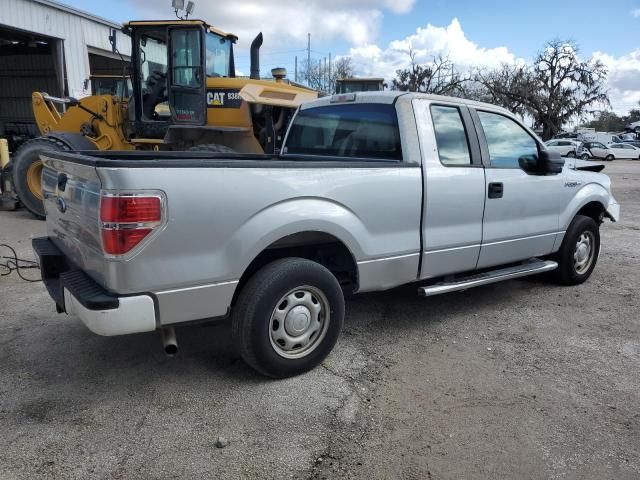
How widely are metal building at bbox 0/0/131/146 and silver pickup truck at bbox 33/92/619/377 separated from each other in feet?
41.6

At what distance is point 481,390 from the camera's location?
11.2 feet

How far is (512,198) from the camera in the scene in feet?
15.2

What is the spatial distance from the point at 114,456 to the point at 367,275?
77.6 inches

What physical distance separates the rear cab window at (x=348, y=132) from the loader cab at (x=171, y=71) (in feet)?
14.5

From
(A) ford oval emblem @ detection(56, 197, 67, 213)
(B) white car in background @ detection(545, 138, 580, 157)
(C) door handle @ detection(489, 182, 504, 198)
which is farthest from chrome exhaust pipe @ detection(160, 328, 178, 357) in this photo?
(B) white car in background @ detection(545, 138, 580, 157)

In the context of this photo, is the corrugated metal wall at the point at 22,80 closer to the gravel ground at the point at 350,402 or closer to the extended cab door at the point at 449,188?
the gravel ground at the point at 350,402

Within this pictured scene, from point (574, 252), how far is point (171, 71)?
22.7 ft

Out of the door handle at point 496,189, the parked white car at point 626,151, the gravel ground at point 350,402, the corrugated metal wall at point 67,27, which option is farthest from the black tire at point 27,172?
the parked white car at point 626,151

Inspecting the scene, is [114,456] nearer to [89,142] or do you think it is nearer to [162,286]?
[162,286]

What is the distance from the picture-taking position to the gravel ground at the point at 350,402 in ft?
8.66

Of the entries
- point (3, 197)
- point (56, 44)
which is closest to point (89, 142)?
point (3, 197)

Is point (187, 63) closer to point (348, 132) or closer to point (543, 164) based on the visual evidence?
point (348, 132)

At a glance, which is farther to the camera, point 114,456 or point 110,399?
point 110,399

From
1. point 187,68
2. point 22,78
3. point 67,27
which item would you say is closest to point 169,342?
point 187,68
